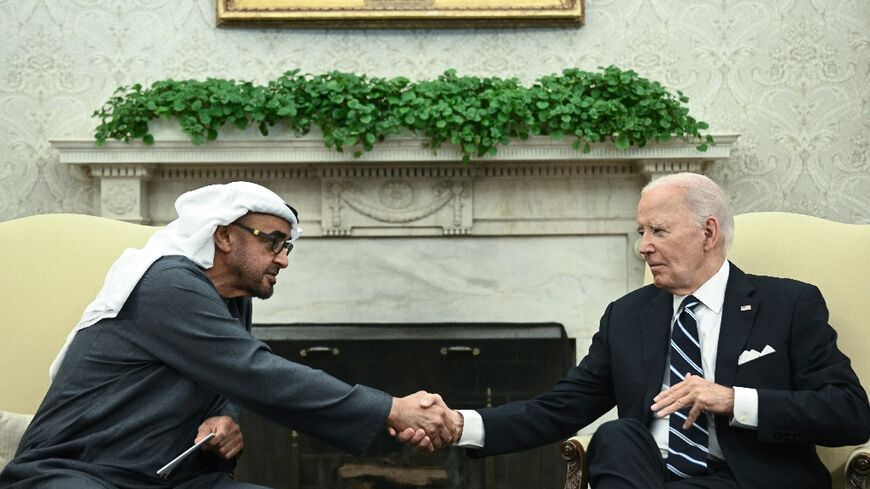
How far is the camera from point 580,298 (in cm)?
452

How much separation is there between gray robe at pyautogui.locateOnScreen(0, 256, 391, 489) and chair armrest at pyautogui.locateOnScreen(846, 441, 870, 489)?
4.02ft

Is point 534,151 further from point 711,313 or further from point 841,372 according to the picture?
point 841,372

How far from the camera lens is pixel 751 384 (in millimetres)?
2621

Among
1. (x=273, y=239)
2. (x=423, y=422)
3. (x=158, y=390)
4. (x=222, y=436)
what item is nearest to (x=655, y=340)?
(x=423, y=422)

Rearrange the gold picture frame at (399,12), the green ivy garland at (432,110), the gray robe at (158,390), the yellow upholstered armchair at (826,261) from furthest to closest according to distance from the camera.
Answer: the gold picture frame at (399,12) < the green ivy garland at (432,110) < the yellow upholstered armchair at (826,261) < the gray robe at (158,390)

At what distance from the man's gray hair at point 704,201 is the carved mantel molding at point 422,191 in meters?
1.49

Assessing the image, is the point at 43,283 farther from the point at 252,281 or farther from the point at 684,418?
the point at 684,418

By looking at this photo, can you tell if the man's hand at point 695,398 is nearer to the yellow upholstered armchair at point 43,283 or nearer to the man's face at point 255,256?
the man's face at point 255,256

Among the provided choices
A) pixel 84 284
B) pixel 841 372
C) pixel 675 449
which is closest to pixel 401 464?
pixel 84 284

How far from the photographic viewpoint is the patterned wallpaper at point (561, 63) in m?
4.54

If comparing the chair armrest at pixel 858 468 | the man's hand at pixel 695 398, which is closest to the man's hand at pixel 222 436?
the man's hand at pixel 695 398

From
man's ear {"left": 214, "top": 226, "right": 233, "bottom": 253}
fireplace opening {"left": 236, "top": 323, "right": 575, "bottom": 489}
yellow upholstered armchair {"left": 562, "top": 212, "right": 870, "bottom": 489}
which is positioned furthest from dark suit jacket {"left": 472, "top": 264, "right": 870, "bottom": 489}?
fireplace opening {"left": 236, "top": 323, "right": 575, "bottom": 489}

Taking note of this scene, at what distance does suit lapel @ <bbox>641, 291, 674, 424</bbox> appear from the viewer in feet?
8.95

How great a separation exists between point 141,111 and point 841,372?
2936mm
